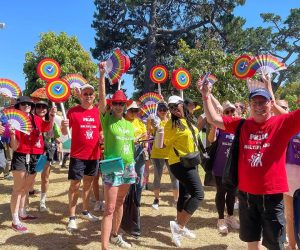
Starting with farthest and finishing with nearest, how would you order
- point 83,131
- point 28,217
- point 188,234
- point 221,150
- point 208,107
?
point 28,217 → point 221,150 → point 83,131 → point 188,234 → point 208,107

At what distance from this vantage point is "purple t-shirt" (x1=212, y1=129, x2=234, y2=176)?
549cm

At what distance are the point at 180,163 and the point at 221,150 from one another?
0.88m

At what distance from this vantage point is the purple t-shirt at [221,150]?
549 centimetres

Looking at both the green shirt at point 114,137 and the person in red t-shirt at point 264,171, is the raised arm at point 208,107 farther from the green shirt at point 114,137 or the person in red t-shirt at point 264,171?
the green shirt at point 114,137

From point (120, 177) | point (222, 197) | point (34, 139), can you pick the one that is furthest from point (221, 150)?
point (34, 139)

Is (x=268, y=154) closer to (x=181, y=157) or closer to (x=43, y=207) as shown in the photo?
(x=181, y=157)

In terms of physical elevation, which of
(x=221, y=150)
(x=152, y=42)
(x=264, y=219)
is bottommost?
(x=264, y=219)

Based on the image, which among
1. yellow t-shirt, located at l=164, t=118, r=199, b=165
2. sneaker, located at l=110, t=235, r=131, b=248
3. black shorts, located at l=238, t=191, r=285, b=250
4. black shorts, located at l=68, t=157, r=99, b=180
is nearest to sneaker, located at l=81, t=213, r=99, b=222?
black shorts, located at l=68, t=157, r=99, b=180

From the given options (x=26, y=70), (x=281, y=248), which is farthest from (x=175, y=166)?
(x=26, y=70)

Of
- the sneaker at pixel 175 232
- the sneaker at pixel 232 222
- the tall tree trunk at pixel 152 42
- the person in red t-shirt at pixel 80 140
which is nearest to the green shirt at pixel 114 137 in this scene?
the person in red t-shirt at pixel 80 140

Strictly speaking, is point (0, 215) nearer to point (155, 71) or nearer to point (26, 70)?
point (155, 71)

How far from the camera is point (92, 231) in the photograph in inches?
213

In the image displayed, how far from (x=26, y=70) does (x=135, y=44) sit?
24.8ft

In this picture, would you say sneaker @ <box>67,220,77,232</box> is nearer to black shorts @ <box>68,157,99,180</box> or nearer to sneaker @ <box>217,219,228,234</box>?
black shorts @ <box>68,157,99,180</box>
